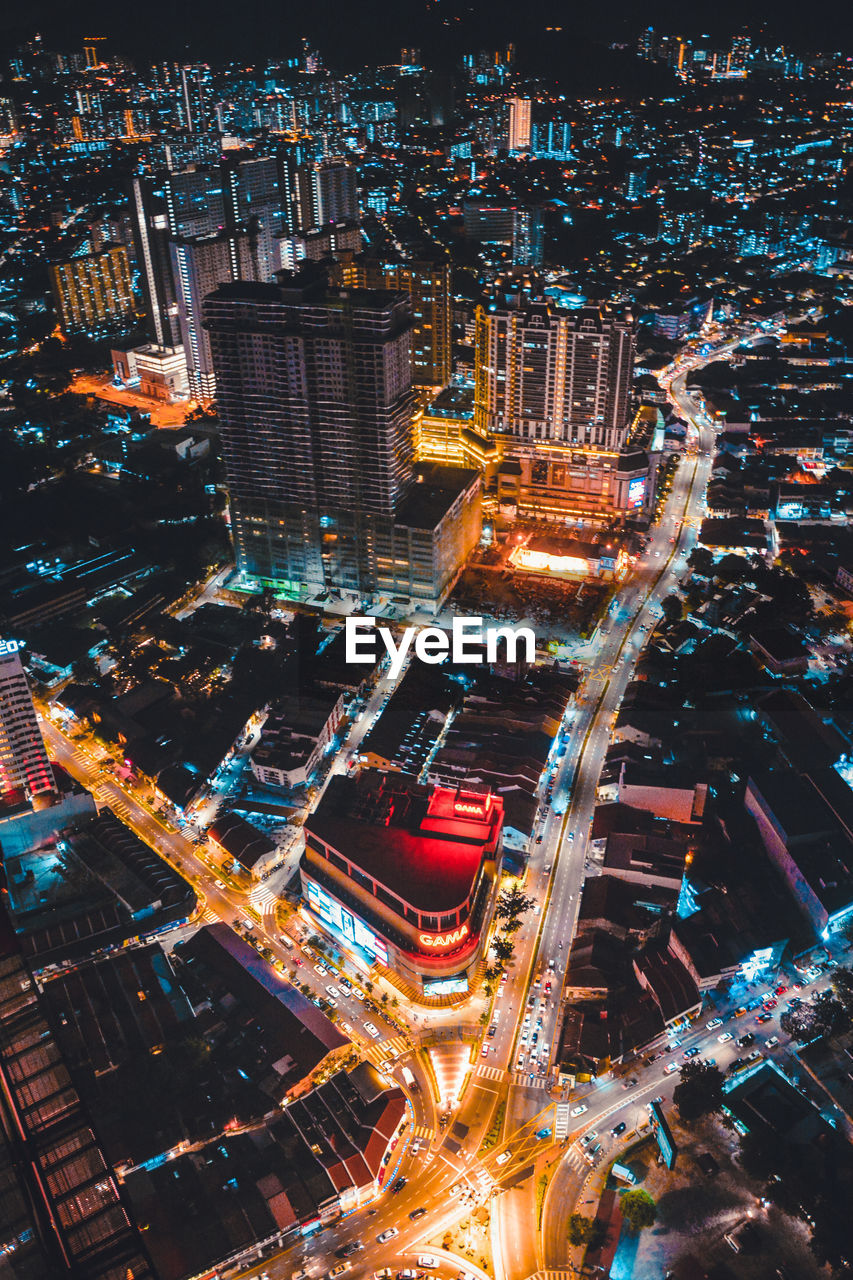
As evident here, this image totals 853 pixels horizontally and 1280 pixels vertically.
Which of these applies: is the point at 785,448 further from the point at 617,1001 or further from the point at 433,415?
the point at 617,1001

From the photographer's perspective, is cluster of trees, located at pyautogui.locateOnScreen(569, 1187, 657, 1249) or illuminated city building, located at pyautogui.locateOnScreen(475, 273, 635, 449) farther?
illuminated city building, located at pyautogui.locateOnScreen(475, 273, 635, 449)

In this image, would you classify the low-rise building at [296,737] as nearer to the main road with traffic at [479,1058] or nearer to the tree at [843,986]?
the main road with traffic at [479,1058]

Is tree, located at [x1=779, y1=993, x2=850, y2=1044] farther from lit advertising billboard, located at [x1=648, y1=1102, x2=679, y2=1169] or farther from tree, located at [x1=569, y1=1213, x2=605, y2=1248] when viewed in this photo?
tree, located at [x1=569, y1=1213, x2=605, y2=1248]

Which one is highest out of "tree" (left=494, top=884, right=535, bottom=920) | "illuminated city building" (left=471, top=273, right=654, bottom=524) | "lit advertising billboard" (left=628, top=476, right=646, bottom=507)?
"illuminated city building" (left=471, top=273, right=654, bottom=524)

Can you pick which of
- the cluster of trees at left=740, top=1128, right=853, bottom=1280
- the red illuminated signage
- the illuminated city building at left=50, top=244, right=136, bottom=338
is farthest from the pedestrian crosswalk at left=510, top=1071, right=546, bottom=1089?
the illuminated city building at left=50, top=244, right=136, bottom=338

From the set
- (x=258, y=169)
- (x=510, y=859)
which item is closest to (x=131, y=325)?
(x=258, y=169)

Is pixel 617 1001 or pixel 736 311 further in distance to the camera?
pixel 736 311
